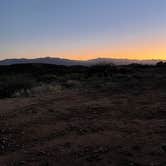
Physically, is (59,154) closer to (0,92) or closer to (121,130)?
(121,130)

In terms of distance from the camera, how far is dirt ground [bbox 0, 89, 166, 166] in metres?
7.51

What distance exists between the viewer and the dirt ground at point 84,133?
751 cm

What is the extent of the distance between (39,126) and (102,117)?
2253mm

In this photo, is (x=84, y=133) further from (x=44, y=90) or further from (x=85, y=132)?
(x=44, y=90)

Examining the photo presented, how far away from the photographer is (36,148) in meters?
8.38

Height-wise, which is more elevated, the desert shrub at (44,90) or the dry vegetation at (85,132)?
the desert shrub at (44,90)

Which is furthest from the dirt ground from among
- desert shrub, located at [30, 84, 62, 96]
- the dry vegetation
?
desert shrub, located at [30, 84, 62, 96]

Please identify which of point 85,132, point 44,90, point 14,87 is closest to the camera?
point 85,132

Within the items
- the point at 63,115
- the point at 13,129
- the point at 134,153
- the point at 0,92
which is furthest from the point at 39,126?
the point at 0,92

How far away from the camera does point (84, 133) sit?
9.61 meters

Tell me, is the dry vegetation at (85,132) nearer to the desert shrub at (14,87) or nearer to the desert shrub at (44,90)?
the desert shrub at (44,90)

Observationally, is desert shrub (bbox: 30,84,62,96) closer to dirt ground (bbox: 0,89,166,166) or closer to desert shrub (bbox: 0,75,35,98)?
desert shrub (bbox: 0,75,35,98)

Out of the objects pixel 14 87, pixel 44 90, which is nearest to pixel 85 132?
pixel 44 90

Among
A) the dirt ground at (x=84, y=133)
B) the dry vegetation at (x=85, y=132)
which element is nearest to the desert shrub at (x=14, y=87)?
the dry vegetation at (x=85, y=132)
